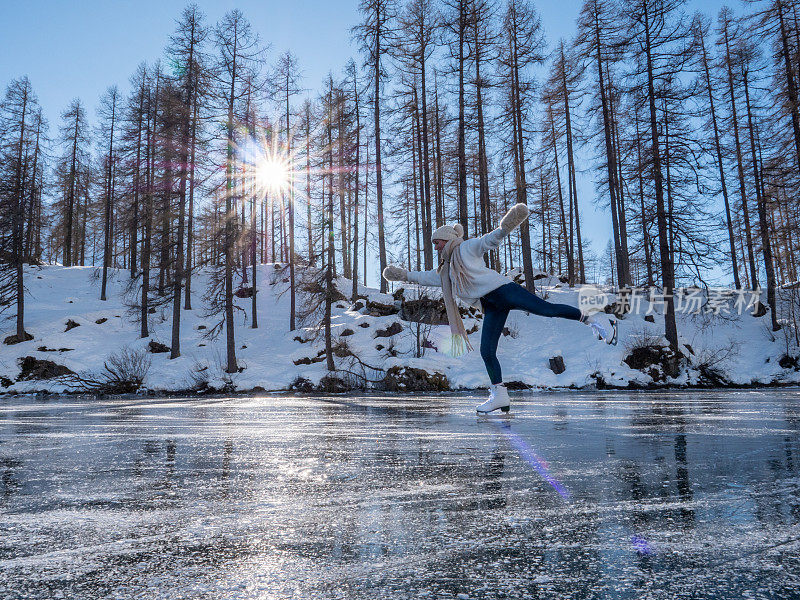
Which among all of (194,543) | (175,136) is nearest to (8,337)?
(175,136)

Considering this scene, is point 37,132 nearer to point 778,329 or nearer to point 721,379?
point 721,379

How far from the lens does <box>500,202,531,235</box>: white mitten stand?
4.95m

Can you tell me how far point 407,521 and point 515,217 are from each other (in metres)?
3.91

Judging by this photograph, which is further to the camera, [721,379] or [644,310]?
[644,310]

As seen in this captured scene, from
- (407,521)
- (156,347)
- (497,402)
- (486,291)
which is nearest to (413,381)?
(497,402)

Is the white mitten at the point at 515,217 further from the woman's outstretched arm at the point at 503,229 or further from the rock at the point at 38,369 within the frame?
the rock at the point at 38,369

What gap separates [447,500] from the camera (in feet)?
6.14

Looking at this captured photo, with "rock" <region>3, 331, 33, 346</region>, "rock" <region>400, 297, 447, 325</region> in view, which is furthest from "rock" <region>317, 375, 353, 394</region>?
"rock" <region>3, 331, 33, 346</region>

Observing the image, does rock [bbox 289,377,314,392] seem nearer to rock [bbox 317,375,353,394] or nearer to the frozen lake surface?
rock [bbox 317,375,353,394]

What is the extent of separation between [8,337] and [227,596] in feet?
96.5

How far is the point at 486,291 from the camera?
5.62 metres

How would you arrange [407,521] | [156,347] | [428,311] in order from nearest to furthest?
[407,521] → [428,311] → [156,347]

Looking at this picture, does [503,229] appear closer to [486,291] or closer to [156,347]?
[486,291]

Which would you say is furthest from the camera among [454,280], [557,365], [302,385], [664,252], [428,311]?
[428,311]
